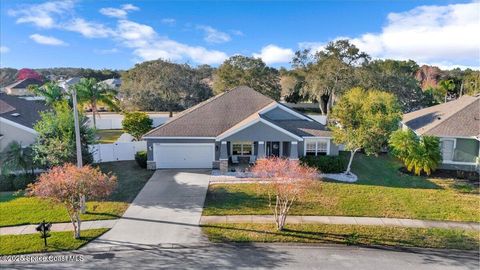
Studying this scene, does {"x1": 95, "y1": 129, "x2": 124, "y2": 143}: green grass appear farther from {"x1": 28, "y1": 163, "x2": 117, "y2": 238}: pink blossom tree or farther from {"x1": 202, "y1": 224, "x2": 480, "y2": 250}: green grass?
{"x1": 202, "y1": 224, "x2": 480, "y2": 250}: green grass

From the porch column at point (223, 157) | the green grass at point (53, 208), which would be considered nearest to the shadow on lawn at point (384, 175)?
the porch column at point (223, 157)

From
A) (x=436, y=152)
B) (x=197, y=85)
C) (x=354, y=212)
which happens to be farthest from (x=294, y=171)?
(x=197, y=85)

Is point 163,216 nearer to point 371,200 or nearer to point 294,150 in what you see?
point 294,150

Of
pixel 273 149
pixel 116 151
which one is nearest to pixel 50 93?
pixel 116 151

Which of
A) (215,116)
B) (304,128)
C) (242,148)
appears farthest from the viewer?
(215,116)

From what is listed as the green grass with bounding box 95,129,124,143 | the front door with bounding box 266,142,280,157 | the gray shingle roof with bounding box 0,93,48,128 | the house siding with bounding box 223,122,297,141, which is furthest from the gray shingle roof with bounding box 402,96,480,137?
the gray shingle roof with bounding box 0,93,48,128

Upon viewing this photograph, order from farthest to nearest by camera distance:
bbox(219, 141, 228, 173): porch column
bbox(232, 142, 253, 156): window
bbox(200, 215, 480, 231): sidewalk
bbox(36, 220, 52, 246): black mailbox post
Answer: bbox(232, 142, 253, 156): window
bbox(219, 141, 228, 173): porch column
bbox(200, 215, 480, 231): sidewalk
bbox(36, 220, 52, 246): black mailbox post
